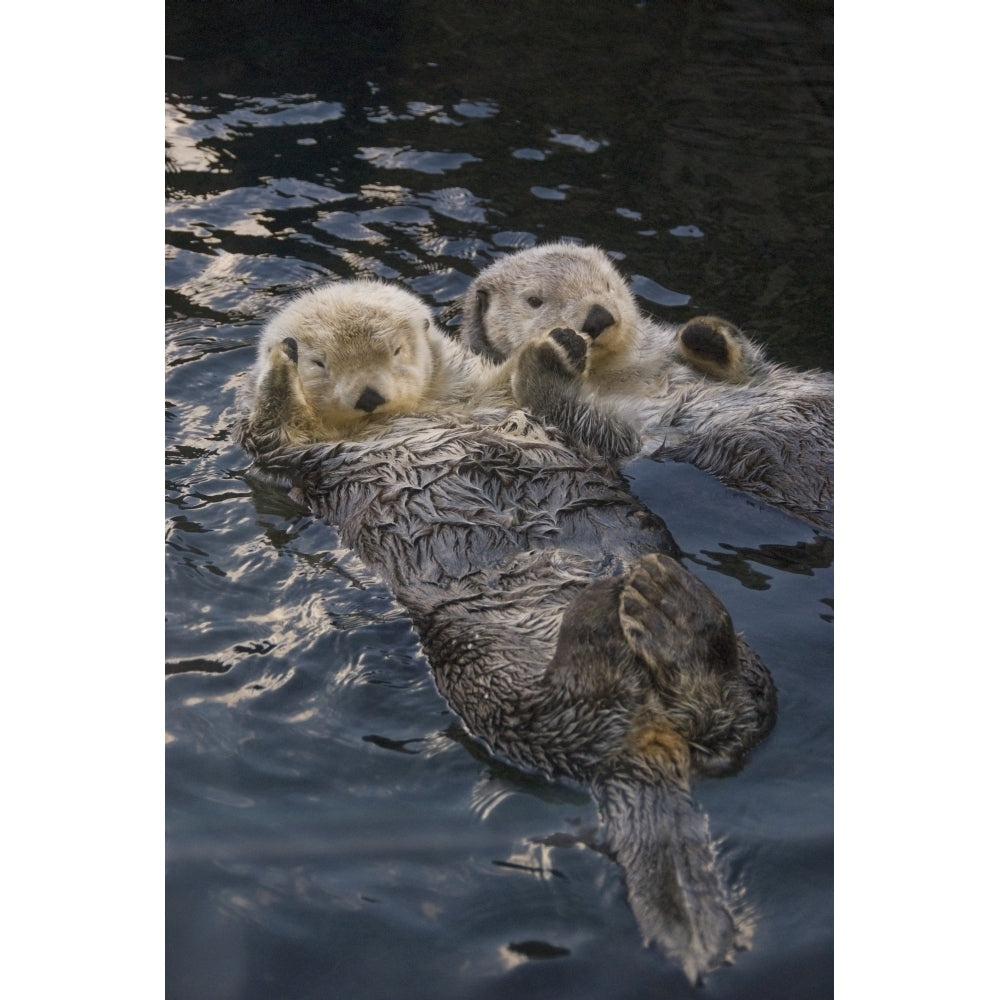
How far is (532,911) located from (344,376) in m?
2.15

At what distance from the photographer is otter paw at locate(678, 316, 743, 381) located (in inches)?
168

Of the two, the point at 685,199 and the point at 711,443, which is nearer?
the point at 711,443

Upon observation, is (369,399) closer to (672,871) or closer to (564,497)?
(564,497)

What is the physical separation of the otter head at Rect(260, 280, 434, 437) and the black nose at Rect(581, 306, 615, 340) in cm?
63

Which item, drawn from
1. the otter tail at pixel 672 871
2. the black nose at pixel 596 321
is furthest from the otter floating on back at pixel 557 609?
the black nose at pixel 596 321

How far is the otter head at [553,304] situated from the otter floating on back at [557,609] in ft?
1.37

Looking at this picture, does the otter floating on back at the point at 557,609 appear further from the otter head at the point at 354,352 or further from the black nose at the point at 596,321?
the black nose at the point at 596,321

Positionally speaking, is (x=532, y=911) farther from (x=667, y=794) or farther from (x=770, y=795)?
(x=770, y=795)

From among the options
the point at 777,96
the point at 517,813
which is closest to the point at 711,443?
the point at 517,813

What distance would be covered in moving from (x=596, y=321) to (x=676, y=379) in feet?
1.45

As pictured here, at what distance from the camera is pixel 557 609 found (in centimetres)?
286

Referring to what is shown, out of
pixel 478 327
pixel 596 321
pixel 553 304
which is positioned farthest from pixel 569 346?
pixel 478 327

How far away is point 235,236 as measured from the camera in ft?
18.4

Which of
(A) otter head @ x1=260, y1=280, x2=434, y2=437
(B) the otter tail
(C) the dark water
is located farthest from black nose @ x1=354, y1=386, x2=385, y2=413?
(B) the otter tail
